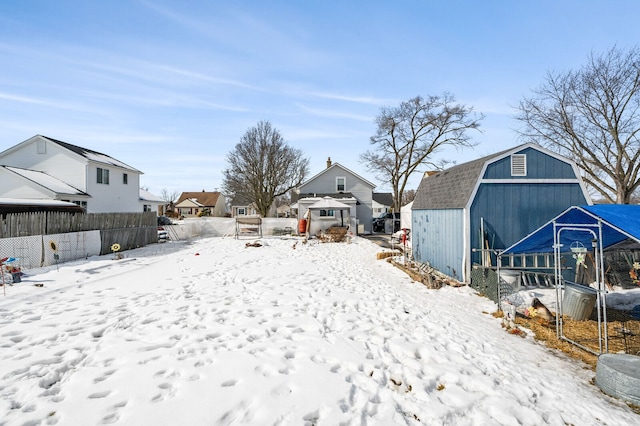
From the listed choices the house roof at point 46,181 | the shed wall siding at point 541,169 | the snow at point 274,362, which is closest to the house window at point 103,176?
the house roof at point 46,181

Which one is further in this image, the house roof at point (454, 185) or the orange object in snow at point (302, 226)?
the orange object in snow at point (302, 226)

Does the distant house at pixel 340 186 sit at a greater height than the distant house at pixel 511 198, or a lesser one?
greater

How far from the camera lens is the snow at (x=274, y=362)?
355cm

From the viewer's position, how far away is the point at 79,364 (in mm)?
4406

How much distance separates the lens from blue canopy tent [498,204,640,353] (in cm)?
528

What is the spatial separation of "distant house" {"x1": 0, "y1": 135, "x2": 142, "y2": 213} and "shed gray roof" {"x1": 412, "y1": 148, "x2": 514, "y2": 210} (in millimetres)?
23270

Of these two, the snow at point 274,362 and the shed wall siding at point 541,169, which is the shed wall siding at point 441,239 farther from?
the snow at point 274,362

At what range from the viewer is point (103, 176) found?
26359 millimetres

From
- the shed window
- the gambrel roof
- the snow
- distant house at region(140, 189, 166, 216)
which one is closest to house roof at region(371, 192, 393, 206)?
distant house at region(140, 189, 166, 216)

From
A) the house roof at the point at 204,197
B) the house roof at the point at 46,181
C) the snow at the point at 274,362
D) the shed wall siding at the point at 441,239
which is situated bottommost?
the snow at the point at 274,362

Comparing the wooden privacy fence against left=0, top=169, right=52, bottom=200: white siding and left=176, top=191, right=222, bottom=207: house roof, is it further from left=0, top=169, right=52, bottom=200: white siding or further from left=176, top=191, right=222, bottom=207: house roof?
left=176, top=191, right=222, bottom=207: house roof

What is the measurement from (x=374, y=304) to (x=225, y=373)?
4.45 metres

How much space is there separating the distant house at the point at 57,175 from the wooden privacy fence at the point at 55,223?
6.85m

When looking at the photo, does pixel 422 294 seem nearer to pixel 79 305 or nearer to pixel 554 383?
pixel 554 383
